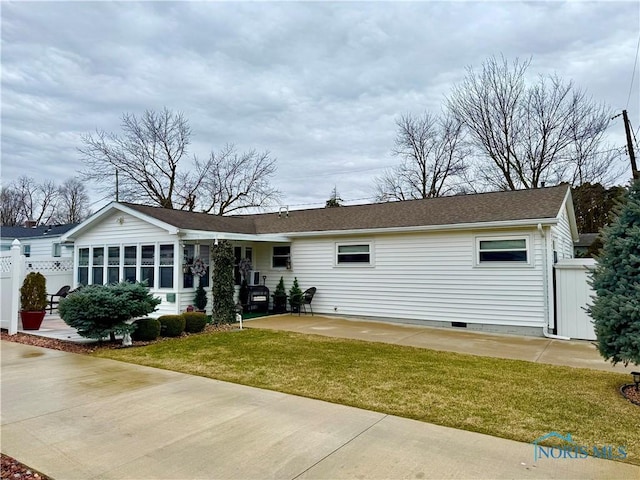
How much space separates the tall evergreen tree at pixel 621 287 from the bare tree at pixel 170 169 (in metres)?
26.5

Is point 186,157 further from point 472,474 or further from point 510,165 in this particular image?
point 472,474

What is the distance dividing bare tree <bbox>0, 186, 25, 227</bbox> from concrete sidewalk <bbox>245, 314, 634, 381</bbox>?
40462mm

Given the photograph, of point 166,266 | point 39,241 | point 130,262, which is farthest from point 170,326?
point 39,241

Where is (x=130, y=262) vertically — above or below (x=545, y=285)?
above

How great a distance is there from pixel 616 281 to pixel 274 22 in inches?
362

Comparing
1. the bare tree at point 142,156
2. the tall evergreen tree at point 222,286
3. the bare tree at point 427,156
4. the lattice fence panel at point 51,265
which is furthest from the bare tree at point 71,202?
the tall evergreen tree at point 222,286

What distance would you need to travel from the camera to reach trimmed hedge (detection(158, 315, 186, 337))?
9070 millimetres

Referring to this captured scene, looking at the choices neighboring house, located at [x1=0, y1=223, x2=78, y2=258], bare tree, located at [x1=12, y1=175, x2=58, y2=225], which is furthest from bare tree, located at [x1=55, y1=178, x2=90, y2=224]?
neighboring house, located at [x1=0, y1=223, x2=78, y2=258]

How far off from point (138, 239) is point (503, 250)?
10.8m

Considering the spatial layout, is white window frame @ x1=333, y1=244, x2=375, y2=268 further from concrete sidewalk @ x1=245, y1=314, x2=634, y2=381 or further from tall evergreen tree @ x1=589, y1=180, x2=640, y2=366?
tall evergreen tree @ x1=589, y1=180, x2=640, y2=366

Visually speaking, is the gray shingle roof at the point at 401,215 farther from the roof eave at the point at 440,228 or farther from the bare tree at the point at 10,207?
the bare tree at the point at 10,207

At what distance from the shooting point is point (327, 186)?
32.2 meters

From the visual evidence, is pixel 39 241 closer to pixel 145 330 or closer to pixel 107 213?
pixel 107 213

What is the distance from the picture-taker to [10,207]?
40656 mm
